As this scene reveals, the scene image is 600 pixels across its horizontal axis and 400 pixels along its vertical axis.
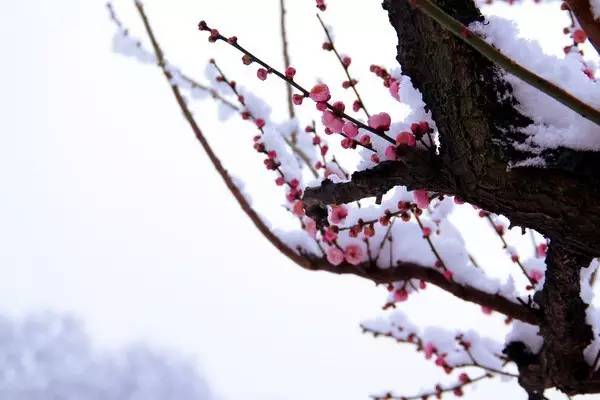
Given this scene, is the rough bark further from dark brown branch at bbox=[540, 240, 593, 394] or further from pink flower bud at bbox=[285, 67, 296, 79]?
pink flower bud at bbox=[285, 67, 296, 79]

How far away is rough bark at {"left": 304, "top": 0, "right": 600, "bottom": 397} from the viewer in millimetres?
1108

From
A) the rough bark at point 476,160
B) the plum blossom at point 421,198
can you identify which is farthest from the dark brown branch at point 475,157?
the plum blossom at point 421,198

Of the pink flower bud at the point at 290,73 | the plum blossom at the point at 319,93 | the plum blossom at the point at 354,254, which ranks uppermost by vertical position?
the plum blossom at the point at 354,254

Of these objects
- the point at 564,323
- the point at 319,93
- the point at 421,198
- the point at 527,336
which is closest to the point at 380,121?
the point at 319,93

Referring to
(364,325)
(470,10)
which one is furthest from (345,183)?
(364,325)

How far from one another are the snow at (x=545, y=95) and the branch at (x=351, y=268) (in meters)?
1.16

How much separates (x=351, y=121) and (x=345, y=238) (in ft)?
3.61

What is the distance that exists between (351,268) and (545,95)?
1.32 m

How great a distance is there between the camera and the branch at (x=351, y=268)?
7.29ft

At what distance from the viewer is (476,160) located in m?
1.19

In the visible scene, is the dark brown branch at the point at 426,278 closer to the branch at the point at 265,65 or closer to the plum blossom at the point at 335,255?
the plum blossom at the point at 335,255

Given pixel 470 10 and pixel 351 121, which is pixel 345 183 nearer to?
pixel 351 121

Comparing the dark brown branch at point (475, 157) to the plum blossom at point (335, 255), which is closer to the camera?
the dark brown branch at point (475, 157)

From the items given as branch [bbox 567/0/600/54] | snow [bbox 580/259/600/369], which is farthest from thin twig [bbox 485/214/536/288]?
branch [bbox 567/0/600/54]
